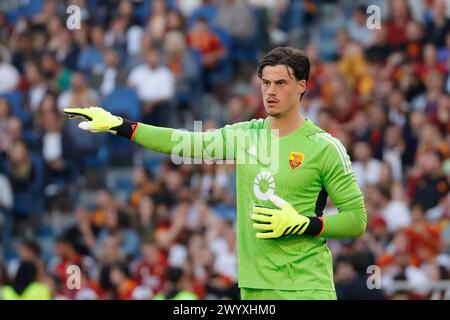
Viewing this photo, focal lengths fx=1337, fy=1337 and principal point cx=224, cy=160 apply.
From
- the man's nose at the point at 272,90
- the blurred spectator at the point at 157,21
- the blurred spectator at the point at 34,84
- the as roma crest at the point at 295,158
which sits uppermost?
the blurred spectator at the point at 157,21

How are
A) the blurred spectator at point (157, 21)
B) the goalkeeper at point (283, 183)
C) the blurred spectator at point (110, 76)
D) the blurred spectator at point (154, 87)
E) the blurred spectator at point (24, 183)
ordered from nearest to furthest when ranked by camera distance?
1. the goalkeeper at point (283, 183)
2. the blurred spectator at point (24, 183)
3. the blurred spectator at point (154, 87)
4. the blurred spectator at point (110, 76)
5. the blurred spectator at point (157, 21)

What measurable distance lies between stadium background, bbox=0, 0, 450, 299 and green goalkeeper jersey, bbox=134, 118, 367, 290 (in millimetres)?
5172

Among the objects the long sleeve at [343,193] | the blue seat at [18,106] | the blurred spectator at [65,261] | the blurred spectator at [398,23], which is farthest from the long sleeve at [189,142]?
the blue seat at [18,106]

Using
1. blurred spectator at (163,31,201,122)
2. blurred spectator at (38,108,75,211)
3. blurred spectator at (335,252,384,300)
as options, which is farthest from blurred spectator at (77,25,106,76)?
blurred spectator at (335,252,384,300)

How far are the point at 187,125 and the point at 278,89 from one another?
30.2 feet

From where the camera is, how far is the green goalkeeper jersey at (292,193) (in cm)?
771

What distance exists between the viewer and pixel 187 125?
1694 cm

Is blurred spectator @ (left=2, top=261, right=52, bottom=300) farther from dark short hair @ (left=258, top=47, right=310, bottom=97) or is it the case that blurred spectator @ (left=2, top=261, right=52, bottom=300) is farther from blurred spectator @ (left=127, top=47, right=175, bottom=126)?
dark short hair @ (left=258, top=47, right=310, bottom=97)

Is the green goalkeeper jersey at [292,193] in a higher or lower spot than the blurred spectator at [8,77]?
lower

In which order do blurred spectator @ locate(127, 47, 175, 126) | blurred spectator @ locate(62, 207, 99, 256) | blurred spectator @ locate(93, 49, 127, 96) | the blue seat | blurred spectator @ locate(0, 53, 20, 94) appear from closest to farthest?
blurred spectator @ locate(62, 207, 99, 256) → blurred spectator @ locate(127, 47, 175, 126) → blurred spectator @ locate(93, 49, 127, 96) → the blue seat → blurred spectator @ locate(0, 53, 20, 94)

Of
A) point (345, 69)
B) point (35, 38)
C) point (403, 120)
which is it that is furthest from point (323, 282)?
point (35, 38)

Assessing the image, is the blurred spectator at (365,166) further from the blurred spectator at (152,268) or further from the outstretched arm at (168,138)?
the outstretched arm at (168,138)

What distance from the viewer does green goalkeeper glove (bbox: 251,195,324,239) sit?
24.8ft
